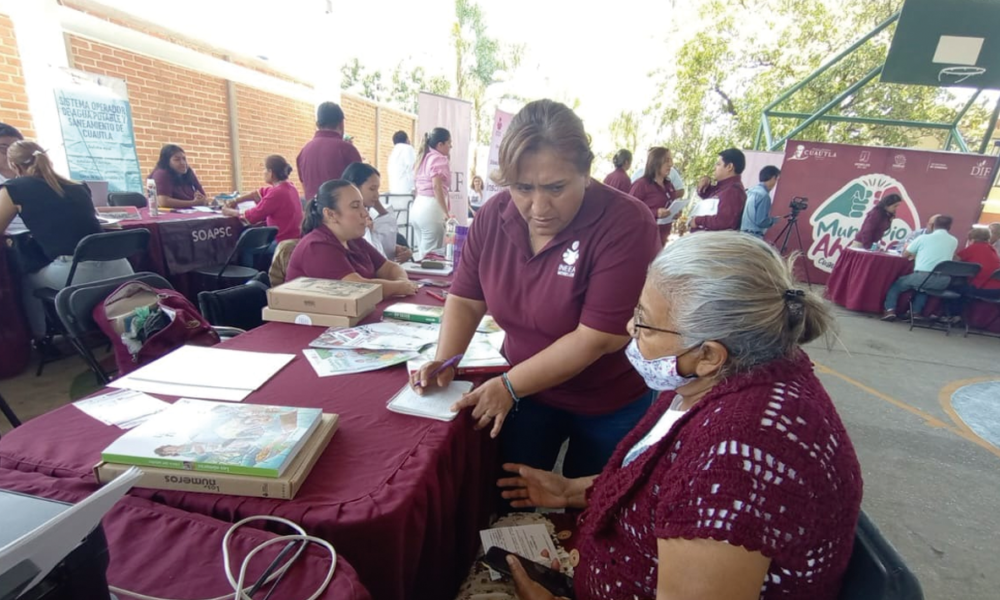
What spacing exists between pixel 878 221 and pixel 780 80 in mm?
6419

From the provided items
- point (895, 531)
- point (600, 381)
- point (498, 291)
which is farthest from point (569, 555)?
point (895, 531)

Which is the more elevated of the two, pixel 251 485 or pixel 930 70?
pixel 930 70

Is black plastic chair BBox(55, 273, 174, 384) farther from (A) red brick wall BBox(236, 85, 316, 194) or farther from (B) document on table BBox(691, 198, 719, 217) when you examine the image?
(A) red brick wall BBox(236, 85, 316, 194)

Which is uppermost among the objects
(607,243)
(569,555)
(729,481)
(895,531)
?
(607,243)

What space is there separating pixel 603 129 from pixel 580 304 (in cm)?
1526

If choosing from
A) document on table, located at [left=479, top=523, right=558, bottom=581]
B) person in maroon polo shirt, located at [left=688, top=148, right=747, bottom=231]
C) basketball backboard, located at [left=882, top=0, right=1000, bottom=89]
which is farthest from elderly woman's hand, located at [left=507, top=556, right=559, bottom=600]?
basketball backboard, located at [left=882, top=0, right=1000, bottom=89]

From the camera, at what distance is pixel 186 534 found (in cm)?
76

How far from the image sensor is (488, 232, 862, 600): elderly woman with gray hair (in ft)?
2.07

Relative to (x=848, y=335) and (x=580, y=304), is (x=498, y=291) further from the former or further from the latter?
(x=848, y=335)

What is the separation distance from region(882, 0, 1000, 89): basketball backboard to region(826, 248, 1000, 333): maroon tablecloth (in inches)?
125

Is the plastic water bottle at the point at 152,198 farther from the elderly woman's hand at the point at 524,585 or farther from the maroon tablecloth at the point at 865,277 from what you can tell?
the maroon tablecloth at the point at 865,277

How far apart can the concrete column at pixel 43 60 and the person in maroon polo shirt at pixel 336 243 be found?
12.3 ft

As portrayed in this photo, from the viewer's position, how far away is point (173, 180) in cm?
492

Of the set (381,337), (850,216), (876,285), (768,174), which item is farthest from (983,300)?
(381,337)
